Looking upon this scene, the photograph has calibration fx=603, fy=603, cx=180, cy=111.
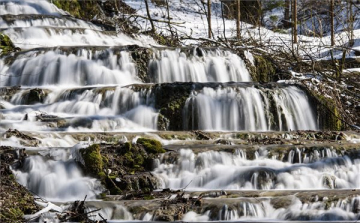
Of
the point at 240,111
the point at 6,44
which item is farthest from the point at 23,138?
the point at 6,44

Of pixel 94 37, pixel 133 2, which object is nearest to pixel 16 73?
pixel 94 37

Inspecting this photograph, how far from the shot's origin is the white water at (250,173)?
764 centimetres

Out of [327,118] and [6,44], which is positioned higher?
[6,44]

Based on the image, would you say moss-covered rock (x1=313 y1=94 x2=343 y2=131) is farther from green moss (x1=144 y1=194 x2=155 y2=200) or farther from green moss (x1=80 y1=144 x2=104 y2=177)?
green moss (x1=144 y1=194 x2=155 y2=200)

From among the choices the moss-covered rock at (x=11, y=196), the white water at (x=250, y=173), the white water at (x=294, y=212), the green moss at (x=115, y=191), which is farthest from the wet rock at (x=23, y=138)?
the white water at (x=294, y=212)

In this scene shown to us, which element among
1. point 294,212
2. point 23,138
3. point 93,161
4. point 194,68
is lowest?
point 294,212

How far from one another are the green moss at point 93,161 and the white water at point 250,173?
2.52 feet

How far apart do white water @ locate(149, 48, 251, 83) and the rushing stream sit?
0.08 ft

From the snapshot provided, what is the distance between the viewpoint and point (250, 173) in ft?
25.3

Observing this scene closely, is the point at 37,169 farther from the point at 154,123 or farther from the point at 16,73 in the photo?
the point at 16,73

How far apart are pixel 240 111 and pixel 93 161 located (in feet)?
15.2

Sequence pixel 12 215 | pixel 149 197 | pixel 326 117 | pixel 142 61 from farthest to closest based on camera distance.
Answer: pixel 142 61 → pixel 326 117 → pixel 149 197 → pixel 12 215

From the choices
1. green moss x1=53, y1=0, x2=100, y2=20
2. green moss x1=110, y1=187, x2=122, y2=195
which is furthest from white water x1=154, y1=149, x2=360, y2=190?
green moss x1=53, y1=0, x2=100, y2=20

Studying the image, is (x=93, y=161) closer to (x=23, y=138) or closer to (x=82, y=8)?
(x=23, y=138)
